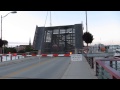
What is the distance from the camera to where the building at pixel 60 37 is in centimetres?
2722

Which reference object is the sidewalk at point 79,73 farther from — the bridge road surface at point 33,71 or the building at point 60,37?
the building at point 60,37

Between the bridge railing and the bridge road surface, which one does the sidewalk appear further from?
the bridge railing

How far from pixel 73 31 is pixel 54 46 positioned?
4.00 m

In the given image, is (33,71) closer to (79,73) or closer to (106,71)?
→ (79,73)

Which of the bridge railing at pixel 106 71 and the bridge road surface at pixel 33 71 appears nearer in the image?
the bridge railing at pixel 106 71

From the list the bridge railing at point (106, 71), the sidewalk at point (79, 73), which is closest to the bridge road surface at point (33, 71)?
the sidewalk at point (79, 73)

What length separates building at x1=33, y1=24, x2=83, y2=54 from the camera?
2722 cm

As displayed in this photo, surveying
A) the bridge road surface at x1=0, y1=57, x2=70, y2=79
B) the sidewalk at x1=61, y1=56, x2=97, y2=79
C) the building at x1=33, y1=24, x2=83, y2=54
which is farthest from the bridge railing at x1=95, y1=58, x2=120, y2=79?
the building at x1=33, y1=24, x2=83, y2=54

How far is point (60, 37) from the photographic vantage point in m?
28.2
